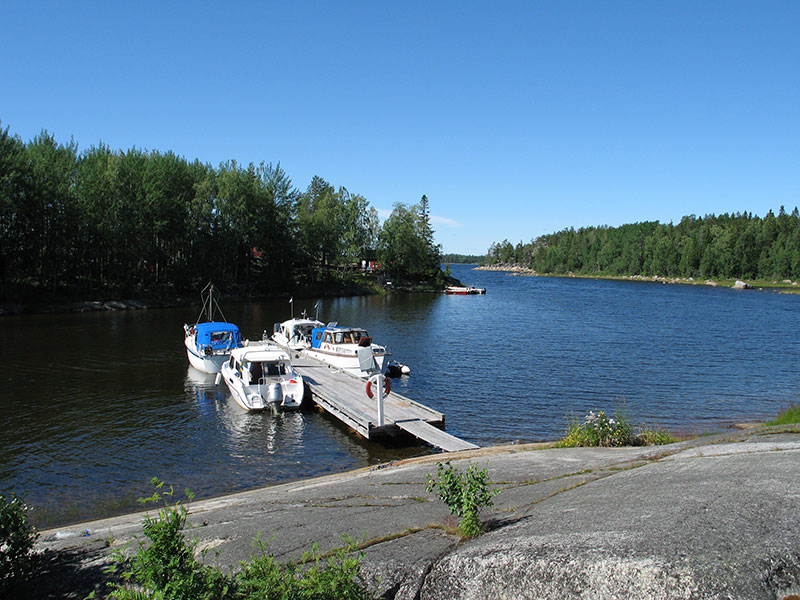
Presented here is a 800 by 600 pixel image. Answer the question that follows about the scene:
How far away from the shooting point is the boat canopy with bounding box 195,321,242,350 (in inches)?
1292

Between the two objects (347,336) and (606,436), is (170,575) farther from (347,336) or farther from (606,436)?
(347,336)

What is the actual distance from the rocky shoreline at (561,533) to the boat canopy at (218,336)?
69.4ft

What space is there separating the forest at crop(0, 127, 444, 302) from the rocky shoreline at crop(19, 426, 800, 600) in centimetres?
5445

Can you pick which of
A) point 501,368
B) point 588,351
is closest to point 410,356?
point 501,368

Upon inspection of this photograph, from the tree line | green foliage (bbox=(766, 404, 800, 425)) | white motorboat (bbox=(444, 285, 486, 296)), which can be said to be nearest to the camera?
green foliage (bbox=(766, 404, 800, 425))

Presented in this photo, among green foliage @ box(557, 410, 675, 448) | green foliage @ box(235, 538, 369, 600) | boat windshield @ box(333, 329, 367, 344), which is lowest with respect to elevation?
green foliage @ box(557, 410, 675, 448)

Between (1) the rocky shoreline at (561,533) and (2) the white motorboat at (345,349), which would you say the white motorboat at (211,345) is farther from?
(1) the rocky shoreline at (561,533)

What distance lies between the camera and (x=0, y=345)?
124 ft

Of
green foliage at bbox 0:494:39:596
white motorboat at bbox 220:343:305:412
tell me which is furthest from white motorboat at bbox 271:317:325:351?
green foliage at bbox 0:494:39:596

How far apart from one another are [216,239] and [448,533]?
2840 inches

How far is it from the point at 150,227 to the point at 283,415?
49566mm

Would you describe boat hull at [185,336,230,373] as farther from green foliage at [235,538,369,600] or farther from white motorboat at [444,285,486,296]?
white motorboat at [444,285,486,296]

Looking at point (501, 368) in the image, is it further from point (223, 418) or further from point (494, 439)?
point (223, 418)

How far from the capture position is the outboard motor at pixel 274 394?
2431 cm
